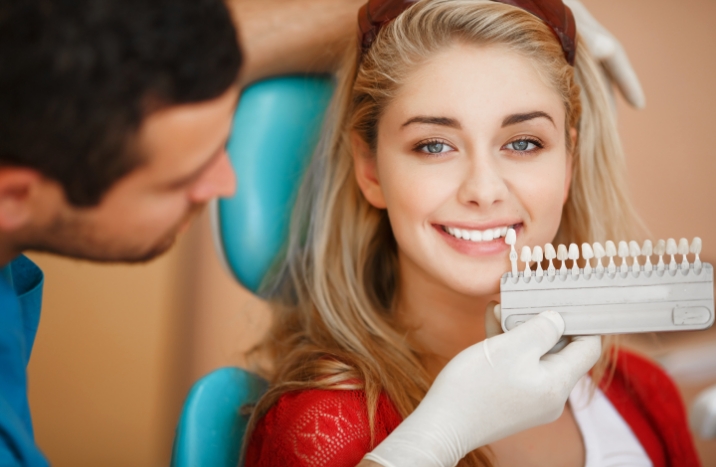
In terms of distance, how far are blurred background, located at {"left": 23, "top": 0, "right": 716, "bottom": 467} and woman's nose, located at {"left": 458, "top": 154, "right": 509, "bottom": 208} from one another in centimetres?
97

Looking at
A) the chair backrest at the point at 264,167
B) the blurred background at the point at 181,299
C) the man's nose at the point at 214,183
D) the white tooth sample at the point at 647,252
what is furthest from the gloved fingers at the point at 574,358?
the blurred background at the point at 181,299

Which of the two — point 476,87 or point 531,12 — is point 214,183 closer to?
point 476,87

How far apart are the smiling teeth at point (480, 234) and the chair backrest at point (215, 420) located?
454mm

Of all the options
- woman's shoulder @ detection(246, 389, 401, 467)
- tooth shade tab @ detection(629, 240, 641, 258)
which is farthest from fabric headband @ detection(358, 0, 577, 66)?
woman's shoulder @ detection(246, 389, 401, 467)

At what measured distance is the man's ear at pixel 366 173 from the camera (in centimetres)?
118

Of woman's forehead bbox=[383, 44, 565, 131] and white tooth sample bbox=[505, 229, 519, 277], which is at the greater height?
woman's forehead bbox=[383, 44, 565, 131]

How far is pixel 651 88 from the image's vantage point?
6.79ft

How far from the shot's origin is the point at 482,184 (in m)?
0.97

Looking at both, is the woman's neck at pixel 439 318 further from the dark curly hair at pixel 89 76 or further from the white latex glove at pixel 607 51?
the dark curly hair at pixel 89 76

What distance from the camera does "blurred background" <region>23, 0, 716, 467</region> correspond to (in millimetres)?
2037

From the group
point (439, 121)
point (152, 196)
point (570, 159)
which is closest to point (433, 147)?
point (439, 121)

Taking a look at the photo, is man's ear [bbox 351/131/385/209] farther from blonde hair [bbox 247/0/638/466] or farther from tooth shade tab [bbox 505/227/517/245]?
tooth shade tab [bbox 505/227/517/245]

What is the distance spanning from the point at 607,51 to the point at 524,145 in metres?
0.36

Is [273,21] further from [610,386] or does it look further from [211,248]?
[211,248]
